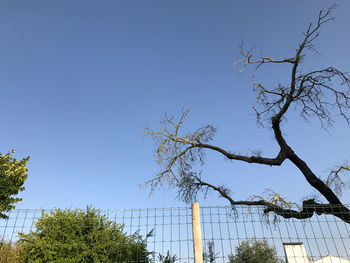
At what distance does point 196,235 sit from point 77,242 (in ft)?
10.1

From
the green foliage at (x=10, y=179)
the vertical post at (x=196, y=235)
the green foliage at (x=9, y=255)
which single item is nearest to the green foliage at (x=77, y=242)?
the green foliage at (x=9, y=255)

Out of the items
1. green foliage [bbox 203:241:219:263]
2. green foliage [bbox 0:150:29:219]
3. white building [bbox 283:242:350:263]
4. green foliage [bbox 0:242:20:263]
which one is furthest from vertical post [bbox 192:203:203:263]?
green foliage [bbox 0:150:29:219]

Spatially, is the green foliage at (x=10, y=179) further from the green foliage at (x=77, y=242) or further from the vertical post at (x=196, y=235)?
the vertical post at (x=196, y=235)

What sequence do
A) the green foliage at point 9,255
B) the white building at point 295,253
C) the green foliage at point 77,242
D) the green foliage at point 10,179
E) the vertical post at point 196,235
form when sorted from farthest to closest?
1. the green foliage at point 10,179
2. the green foliage at point 77,242
3. the green foliage at point 9,255
4. the white building at point 295,253
5. the vertical post at point 196,235

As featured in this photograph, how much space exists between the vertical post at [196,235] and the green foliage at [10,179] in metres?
11.0

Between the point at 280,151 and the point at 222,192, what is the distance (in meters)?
2.68

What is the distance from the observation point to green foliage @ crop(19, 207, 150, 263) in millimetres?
5590

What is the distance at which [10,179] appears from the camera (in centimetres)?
1204

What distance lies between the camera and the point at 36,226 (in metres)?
6.29

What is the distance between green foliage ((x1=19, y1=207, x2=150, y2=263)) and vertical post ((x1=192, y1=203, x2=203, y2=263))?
1666mm

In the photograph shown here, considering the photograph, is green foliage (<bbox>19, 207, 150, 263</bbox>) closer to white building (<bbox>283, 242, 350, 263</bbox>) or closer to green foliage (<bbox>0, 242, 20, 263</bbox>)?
green foliage (<bbox>0, 242, 20, 263</bbox>)

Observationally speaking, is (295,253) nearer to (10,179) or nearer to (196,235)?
(196,235)

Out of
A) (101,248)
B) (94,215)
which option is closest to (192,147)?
(94,215)

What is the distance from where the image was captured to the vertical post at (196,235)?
14.2ft
